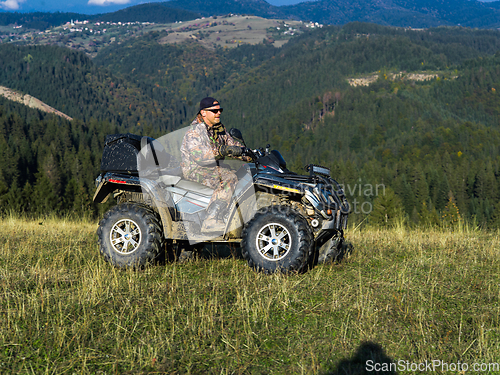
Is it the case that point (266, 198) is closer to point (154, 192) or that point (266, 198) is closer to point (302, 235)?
point (302, 235)

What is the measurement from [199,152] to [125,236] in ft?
5.88

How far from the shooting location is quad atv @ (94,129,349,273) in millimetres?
6090

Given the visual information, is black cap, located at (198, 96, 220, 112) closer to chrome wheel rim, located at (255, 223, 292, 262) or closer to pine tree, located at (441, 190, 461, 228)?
chrome wheel rim, located at (255, 223, 292, 262)

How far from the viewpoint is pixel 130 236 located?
21.8ft

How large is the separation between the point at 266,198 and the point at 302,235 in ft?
3.27

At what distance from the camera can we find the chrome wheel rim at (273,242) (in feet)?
20.0

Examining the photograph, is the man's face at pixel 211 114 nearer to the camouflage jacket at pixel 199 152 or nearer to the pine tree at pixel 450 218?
the camouflage jacket at pixel 199 152

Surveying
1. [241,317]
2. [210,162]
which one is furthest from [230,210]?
[241,317]

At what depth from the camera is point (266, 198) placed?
664 centimetres

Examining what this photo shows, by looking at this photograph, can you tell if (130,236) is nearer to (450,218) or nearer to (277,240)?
(277,240)

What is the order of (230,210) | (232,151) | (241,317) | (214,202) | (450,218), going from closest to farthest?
(241,317) < (232,151) < (230,210) < (214,202) < (450,218)

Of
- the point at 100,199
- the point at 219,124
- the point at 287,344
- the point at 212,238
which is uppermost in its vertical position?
the point at 219,124

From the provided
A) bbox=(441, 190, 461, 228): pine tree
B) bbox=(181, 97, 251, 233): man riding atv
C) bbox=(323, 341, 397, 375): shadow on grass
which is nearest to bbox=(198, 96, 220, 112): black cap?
bbox=(181, 97, 251, 233): man riding atv

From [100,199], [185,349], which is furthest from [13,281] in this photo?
[185,349]
